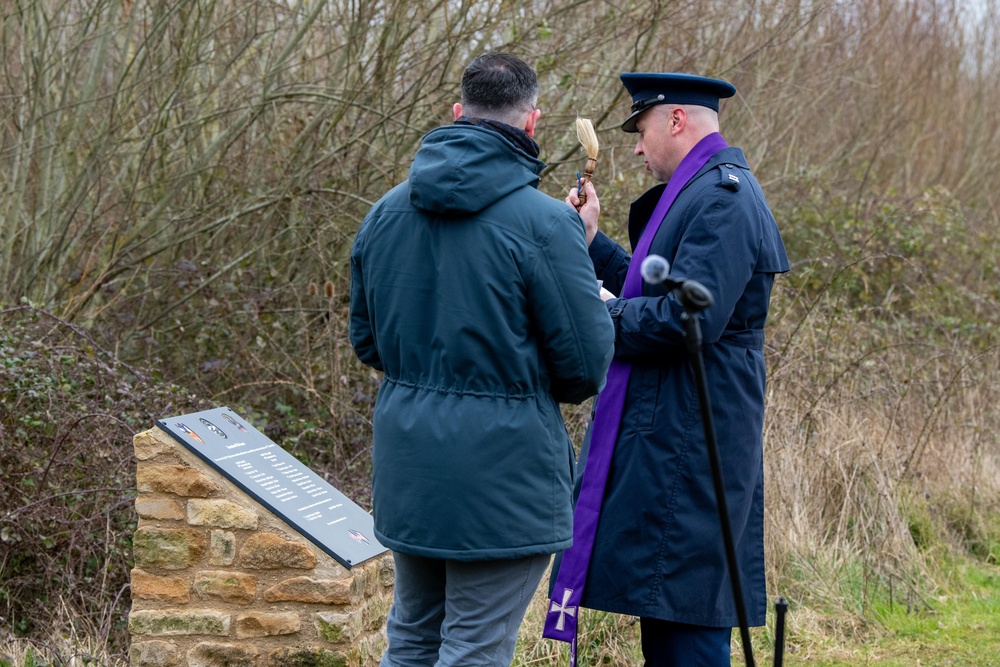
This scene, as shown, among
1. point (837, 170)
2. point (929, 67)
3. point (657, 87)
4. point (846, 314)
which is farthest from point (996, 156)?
point (657, 87)

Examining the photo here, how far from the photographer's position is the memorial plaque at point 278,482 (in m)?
4.12

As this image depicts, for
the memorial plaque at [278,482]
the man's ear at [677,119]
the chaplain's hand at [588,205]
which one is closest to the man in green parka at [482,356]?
the chaplain's hand at [588,205]

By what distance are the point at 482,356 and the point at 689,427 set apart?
75 cm

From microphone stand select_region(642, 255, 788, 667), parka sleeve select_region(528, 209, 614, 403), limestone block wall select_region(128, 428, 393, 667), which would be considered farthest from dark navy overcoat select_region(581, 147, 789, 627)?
limestone block wall select_region(128, 428, 393, 667)

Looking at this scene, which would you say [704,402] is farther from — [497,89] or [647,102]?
[647,102]

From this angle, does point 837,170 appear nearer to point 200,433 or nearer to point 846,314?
point 846,314

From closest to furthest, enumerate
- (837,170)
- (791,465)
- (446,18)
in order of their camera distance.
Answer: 1. (791,465)
2. (446,18)
3. (837,170)

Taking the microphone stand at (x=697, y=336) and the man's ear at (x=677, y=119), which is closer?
the microphone stand at (x=697, y=336)

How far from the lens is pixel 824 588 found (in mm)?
5500

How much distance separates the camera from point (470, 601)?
2.79 meters

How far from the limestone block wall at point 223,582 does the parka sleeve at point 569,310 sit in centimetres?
172

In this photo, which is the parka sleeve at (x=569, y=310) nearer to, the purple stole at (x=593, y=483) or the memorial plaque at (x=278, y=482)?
the purple stole at (x=593, y=483)

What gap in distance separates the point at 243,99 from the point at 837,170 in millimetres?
7967

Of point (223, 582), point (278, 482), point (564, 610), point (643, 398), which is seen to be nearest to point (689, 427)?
point (643, 398)
